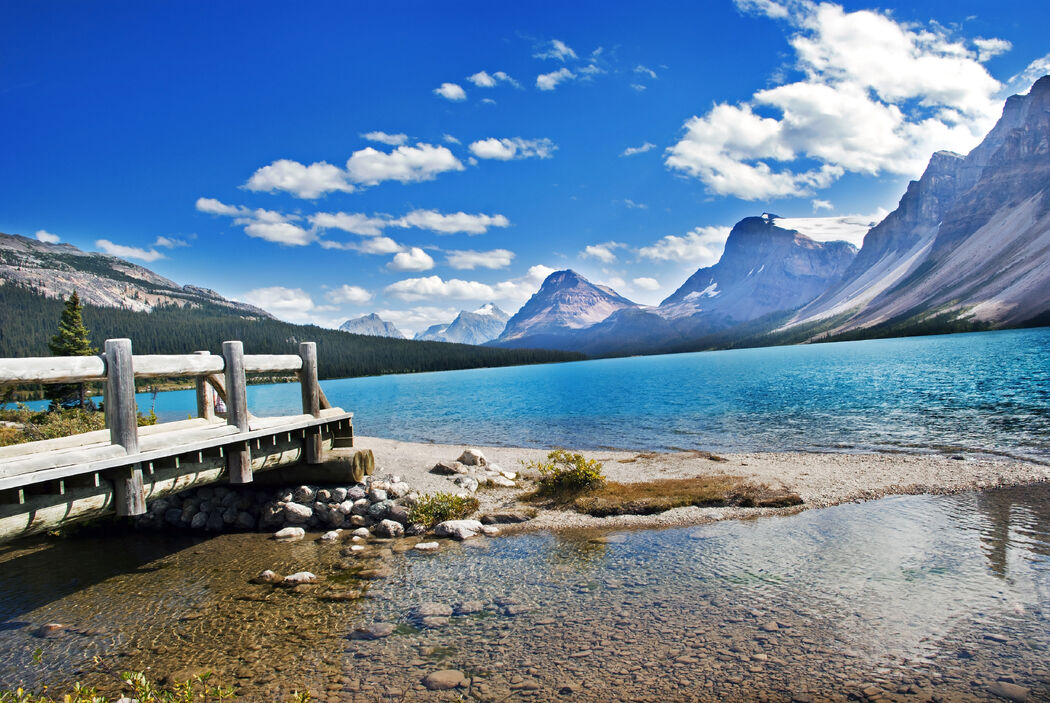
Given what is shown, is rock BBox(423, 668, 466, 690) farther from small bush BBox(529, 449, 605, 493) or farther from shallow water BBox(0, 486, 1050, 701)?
small bush BBox(529, 449, 605, 493)

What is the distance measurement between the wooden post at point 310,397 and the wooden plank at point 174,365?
351 centimetres

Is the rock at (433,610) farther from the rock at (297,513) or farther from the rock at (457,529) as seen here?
the rock at (297,513)

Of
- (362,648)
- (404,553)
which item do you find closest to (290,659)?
(362,648)

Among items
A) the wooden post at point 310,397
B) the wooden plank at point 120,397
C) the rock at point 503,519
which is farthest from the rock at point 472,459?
the wooden plank at point 120,397

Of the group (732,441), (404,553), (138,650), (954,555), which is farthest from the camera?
(732,441)

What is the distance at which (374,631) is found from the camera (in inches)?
397

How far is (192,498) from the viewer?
1748 cm

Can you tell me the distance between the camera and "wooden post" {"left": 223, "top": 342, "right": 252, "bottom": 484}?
526 inches

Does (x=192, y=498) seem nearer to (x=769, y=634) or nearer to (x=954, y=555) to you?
(x=769, y=634)

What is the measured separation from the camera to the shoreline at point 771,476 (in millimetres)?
16578

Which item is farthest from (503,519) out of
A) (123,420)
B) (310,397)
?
(123,420)

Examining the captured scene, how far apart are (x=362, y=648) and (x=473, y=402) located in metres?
64.2

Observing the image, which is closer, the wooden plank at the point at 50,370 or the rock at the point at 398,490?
the wooden plank at the point at 50,370

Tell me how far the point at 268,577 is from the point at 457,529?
493 centimetres
